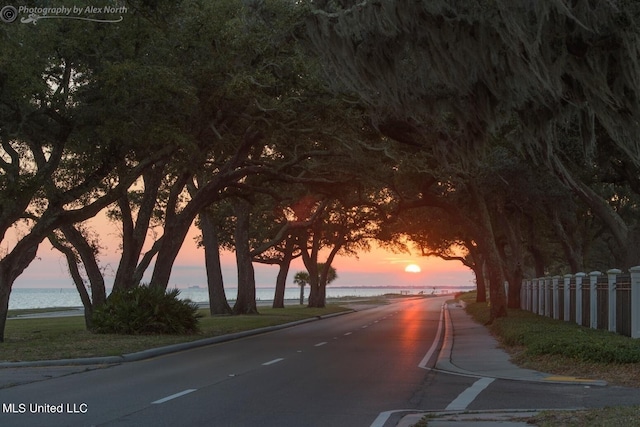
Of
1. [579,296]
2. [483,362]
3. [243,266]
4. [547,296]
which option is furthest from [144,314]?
[243,266]

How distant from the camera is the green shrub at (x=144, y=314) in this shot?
80.0ft

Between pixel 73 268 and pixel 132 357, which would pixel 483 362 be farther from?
pixel 73 268

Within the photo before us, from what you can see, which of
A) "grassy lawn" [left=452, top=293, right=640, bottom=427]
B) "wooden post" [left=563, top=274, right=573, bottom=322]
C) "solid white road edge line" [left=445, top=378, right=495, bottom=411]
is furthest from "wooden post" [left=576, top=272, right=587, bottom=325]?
"solid white road edge line" [left=445, top=378, right=495, bottom=411]

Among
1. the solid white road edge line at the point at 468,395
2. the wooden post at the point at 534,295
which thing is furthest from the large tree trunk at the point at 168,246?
the wooden post at the point at 534,295

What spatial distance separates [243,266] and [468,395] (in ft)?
113

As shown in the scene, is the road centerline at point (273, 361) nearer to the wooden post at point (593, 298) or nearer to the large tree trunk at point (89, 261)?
the wooden post at point (593, 298)

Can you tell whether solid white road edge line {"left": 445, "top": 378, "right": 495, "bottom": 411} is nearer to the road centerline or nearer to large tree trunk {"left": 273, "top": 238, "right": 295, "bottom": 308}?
the road centerline

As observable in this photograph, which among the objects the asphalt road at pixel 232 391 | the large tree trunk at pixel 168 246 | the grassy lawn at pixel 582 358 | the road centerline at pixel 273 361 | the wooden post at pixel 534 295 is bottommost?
the road centerline at pixel 273 361

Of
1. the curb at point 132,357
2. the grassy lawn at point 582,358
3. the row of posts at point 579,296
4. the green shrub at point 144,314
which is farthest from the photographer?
the green shrub at point 144,314

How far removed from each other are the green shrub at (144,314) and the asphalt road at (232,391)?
3.71m

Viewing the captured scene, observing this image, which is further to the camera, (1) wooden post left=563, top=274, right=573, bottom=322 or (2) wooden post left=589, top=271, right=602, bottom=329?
(1) wooden post left=563, top=274, right=573, bottom=322

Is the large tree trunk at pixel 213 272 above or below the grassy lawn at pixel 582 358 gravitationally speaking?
above

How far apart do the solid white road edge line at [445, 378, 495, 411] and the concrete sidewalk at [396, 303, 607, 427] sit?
465mm

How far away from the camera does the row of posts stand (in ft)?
59.5
